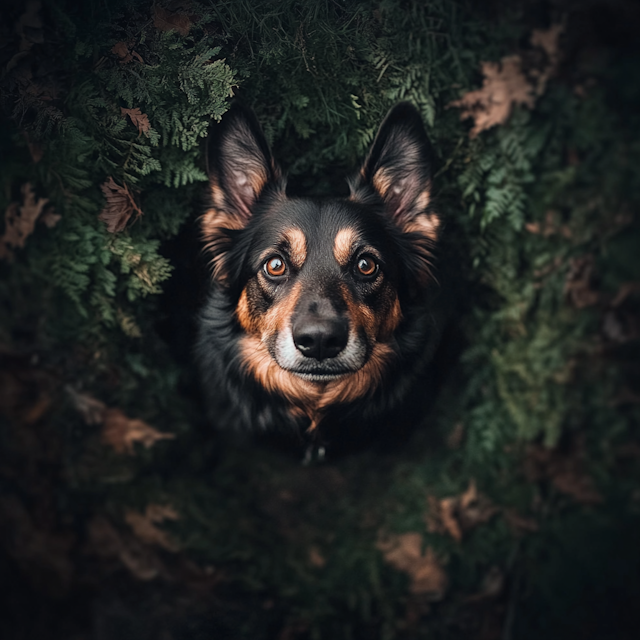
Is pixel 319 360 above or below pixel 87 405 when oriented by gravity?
above

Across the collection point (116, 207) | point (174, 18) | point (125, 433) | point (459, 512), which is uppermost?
point (174, 18)

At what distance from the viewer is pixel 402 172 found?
1819 millimetres

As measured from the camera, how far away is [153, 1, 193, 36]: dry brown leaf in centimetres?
174

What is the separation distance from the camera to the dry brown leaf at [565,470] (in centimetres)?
195

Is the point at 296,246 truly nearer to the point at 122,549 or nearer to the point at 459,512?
the point at 459,512

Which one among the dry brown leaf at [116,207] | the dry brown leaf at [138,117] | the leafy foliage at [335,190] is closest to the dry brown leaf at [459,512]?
the leafy foliage at [335,190]

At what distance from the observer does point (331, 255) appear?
1.75 metres

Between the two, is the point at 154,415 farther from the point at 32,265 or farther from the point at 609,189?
the point at 609,189

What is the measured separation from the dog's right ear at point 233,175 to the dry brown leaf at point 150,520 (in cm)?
114

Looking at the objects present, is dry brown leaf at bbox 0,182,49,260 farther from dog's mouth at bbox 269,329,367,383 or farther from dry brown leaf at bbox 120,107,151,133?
dog's mouth at bbox 269,329,367,383

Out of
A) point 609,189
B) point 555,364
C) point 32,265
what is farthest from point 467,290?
point 32,265

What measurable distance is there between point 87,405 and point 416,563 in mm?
1629

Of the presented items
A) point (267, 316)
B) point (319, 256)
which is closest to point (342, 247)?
point (319, 256)

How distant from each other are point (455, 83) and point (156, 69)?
1072mm
